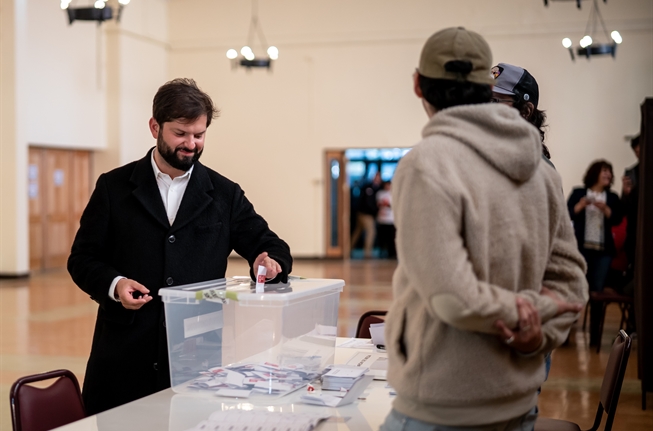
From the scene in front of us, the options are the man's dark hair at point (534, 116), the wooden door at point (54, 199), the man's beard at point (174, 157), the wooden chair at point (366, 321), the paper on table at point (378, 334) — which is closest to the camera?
the man's dark hair at point (534, 116)

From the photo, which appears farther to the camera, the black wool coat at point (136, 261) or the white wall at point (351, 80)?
the white wall at point (351, 80)

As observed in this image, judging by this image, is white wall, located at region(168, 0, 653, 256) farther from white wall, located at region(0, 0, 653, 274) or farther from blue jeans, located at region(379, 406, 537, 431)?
blue jeans, located at region(379, 406, 537, 431)

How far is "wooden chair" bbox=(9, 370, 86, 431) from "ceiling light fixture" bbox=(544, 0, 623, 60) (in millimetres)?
11766

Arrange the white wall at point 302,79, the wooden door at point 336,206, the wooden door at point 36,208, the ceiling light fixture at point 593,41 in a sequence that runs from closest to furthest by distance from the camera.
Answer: the ceiling light fixture at point 593,41
the wooden door at point 36,208
the white wall at point 302,79
the wooden door at point 336,206

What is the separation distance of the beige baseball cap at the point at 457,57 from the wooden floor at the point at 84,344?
12.5ft

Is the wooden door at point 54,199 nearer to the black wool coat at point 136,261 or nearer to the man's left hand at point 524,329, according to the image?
the black wool coat at point 136,261

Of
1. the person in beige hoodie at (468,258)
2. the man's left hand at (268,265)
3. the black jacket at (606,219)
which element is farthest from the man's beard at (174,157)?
the black jacket at (606,219)

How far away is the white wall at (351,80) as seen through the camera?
14.5 m

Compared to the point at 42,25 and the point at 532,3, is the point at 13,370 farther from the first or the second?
the point at 532,3

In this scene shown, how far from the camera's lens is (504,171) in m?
1.52

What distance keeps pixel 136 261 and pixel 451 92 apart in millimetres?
1567

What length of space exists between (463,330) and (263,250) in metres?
1.54

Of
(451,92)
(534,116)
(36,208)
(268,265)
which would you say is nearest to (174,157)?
(268,265)

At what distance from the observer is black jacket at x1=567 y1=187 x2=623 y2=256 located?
741 centimetres
